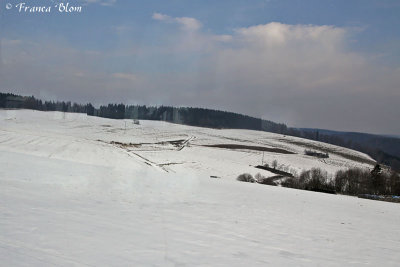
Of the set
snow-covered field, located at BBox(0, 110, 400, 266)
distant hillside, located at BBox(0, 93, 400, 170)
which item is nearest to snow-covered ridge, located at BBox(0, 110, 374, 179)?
distant hillside, located at BBox(0, 93, 400, 170)

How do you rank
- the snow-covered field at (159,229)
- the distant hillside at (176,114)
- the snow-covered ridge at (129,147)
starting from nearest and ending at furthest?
the snow-covered field at (159,229)
the snow-covered ridge at (129,147)
the distant hillside at (176,114)

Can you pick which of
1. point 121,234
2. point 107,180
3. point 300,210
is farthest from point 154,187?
point 121,234

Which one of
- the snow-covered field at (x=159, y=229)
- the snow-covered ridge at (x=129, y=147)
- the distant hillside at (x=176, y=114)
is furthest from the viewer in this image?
the distant hillside at (x=176, y=114)

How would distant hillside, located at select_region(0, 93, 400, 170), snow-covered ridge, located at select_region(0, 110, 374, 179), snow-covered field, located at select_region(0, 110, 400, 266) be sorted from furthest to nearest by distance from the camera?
1. distant hillside, located at select_region(0, 93, 400, 170)
2. snow-covered ridge, located at select_region(0, 110, 374, 179)
3. snow-covered field, located at select_region(0, 110, 400, 266)

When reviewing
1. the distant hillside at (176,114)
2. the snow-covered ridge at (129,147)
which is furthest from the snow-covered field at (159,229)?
the distant hillside at (176,114)

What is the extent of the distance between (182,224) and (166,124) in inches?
4647

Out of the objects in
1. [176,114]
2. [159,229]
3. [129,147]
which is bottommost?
[129,147]

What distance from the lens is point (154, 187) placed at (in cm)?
2106

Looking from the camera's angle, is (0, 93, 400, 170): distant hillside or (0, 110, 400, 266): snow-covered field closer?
(0, 110, 400, 266): snow-covered field

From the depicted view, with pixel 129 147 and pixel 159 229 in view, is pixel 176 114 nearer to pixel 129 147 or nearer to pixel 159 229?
pixel 129 147

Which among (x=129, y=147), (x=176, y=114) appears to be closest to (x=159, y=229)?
(x=129, y=147)

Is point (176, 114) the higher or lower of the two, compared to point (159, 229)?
higher

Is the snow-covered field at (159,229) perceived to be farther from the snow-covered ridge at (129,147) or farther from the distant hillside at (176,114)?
the distant hillside at (176,114)

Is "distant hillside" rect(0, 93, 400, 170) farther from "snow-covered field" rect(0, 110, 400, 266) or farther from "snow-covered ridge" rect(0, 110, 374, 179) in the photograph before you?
"snow-covered field" rect(0, 110, 400, 266)
